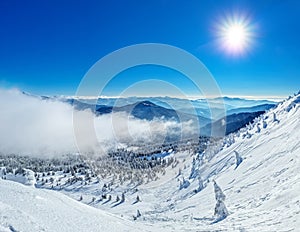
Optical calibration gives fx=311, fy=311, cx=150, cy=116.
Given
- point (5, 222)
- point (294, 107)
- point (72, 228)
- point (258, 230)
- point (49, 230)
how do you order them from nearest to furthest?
1. point (5, 222)
2. point (49, 230)
3. point (72, 228)
4. point (258, 230)
5. point (294, 107)

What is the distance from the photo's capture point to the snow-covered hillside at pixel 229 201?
18.7 meters

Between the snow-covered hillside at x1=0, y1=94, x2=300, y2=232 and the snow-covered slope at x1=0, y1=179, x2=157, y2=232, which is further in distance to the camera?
the snow-covered hillside at x1=0, y1=94, x2=300, y2=232

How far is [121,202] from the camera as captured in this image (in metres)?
93.2

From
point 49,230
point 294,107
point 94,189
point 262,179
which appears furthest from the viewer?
point 94,189

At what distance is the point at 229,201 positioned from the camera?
44312mm

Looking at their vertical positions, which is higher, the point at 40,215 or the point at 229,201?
the point at 40,215

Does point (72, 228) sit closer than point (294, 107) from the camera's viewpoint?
Yes

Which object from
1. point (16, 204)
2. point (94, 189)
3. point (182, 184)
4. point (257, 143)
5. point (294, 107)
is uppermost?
point (294, 107)

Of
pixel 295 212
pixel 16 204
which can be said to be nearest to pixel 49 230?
pixel 16 204

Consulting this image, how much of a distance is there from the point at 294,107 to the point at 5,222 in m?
78.7

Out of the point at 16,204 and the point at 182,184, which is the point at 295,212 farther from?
the point at 182,184

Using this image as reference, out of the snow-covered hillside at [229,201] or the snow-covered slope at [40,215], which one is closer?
the snow-covered slope at [40,215]

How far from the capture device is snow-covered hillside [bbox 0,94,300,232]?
18.7m

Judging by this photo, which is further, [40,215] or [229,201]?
[229,201]
